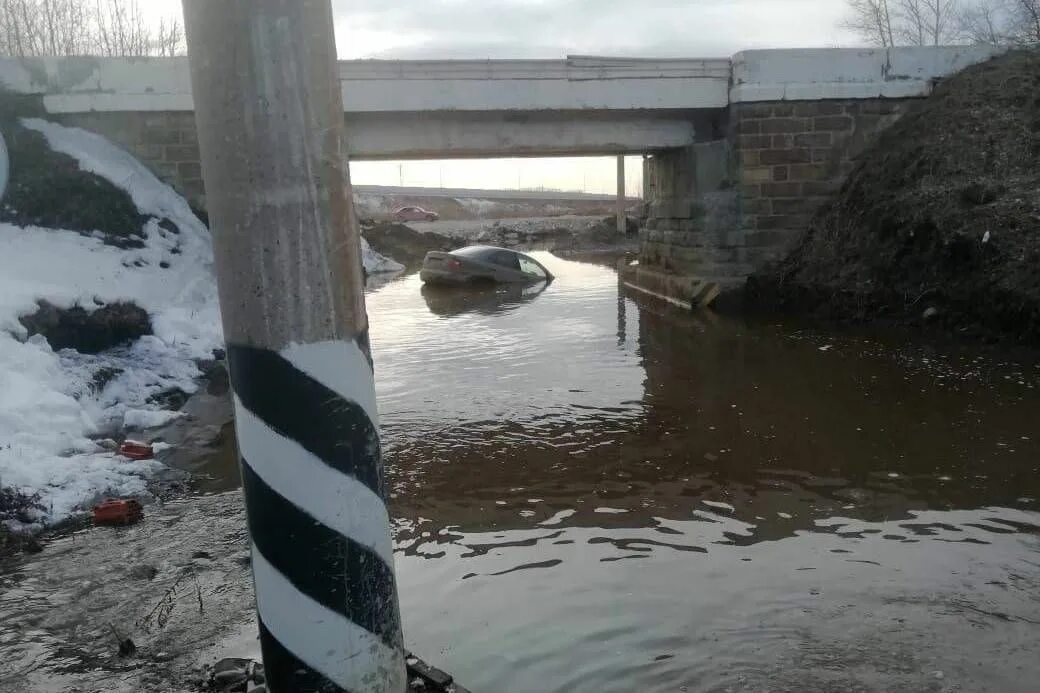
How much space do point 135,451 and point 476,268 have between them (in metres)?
15.5

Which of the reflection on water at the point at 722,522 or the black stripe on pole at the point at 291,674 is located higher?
the black stripe on pole at the point at 291,674

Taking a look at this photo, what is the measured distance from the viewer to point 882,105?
55.6ft

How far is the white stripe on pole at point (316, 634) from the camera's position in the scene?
2.35m

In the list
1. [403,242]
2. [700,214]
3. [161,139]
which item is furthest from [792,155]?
[403,242]

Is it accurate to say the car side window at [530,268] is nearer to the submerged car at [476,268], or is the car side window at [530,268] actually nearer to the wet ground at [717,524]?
the submerged car at [476,268]

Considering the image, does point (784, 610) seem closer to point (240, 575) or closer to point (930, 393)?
point (240, 575)

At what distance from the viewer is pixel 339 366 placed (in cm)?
232

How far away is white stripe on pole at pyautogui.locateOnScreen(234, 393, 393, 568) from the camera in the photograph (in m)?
2.30

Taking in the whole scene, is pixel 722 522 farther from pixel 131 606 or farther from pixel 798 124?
pixel 798 124

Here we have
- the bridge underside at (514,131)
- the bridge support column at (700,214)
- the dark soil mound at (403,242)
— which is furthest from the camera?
the dark soil mound at (403,242)

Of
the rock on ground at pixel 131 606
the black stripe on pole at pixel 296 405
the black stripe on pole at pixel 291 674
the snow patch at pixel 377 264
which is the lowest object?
the snow patch at pixel 377 264

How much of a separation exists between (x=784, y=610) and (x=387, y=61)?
14591mm

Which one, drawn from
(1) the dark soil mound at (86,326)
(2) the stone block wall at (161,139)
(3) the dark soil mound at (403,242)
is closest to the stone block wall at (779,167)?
(2) the stone block wall at (161,139)

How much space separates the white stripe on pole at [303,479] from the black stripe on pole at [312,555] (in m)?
0.02
